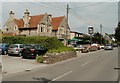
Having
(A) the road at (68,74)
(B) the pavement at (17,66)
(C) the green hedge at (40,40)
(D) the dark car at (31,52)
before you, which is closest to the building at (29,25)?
(C) the green hedge at (40,40)

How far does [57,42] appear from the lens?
39.8m

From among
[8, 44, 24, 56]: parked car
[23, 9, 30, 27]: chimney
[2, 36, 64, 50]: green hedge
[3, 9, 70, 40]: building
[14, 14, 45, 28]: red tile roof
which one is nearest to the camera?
[8, 44, 24, 56]: parked car

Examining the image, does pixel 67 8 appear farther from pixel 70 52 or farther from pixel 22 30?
pixel 22 30

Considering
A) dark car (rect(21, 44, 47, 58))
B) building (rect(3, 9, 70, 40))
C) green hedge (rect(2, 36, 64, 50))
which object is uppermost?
building (rect(3, 9, 70, 40))

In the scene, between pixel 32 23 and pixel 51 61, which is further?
pixel 32 23

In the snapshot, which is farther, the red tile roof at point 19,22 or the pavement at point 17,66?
the red tile roof at point 19,22

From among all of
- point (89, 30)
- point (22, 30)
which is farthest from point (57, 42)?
point (89, 30)

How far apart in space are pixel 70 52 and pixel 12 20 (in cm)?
3788

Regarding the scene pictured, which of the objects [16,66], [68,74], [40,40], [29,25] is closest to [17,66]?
[16,66]

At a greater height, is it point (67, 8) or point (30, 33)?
point (67, 8)

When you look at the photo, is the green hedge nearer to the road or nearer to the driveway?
the driveway

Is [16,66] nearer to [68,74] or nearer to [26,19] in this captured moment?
[68,74]

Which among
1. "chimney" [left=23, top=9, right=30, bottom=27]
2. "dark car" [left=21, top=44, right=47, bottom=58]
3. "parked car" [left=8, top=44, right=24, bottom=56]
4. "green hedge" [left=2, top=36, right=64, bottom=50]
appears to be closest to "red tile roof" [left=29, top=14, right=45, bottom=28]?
"chimney" [left=23, top=9, right=30, bottom=27]

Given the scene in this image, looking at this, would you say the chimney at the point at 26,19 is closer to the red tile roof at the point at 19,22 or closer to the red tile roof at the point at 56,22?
the red tile roof at the point at 19,22
